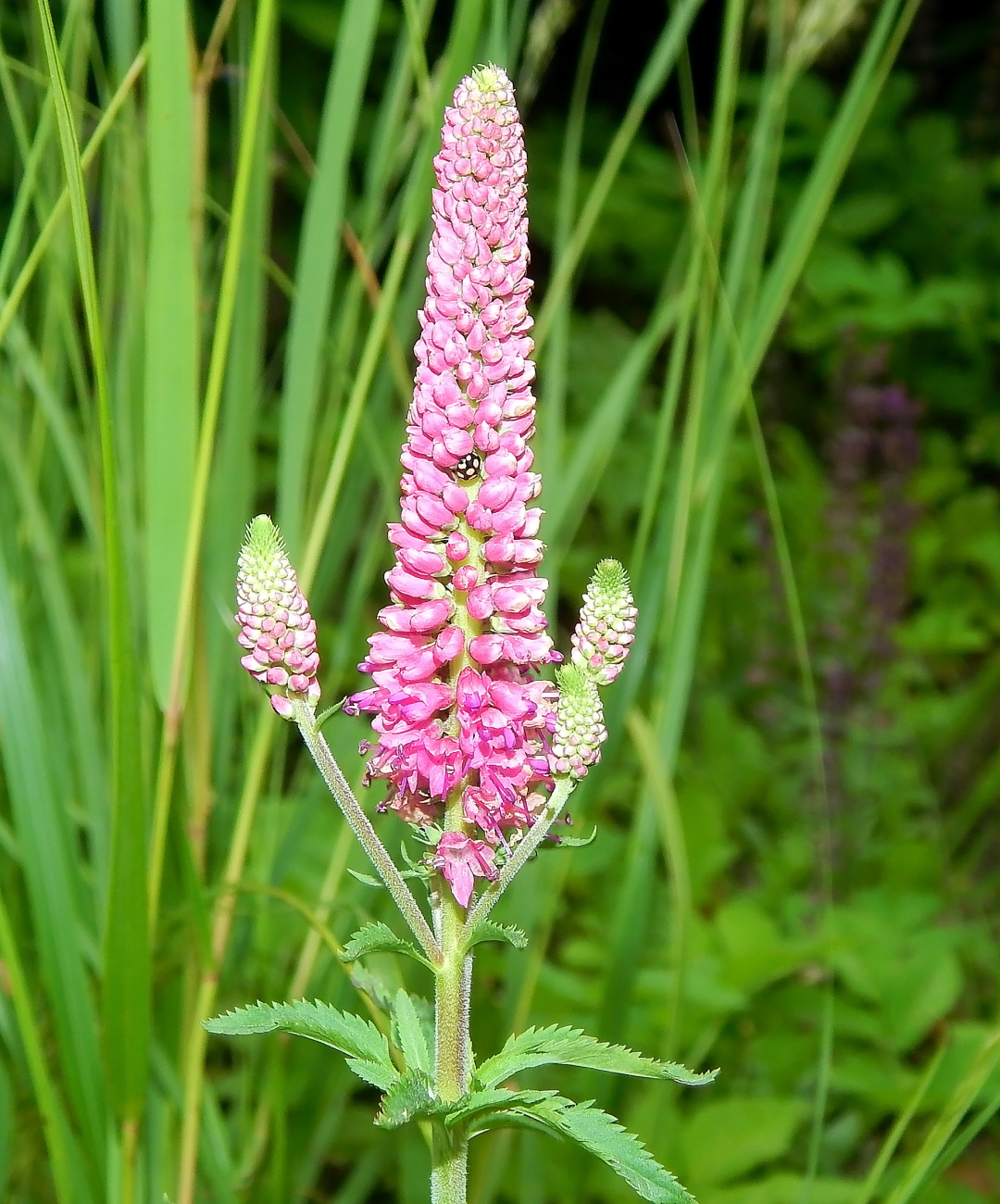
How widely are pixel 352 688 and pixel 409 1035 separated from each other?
1.99 meters

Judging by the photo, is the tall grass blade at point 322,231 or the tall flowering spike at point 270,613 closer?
the tall flowering spike at point 270,613

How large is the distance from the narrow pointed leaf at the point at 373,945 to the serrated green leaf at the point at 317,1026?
0.07 meters

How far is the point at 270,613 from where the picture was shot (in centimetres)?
98

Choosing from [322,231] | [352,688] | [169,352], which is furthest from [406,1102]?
[352,688]

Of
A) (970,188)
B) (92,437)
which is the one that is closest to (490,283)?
(92,437)

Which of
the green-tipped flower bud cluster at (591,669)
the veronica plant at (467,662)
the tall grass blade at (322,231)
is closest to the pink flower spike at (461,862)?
the veronica plant at (467,662)

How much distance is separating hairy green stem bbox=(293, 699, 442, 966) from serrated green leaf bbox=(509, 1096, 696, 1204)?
0.17 m

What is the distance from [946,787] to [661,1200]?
3.40 meters

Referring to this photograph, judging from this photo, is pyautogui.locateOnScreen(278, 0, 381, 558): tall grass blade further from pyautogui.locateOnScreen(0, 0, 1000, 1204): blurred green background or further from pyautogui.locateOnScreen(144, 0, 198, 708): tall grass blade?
pyautogui.locateOnScreen(144, 0, 198, 708): tall grass blade

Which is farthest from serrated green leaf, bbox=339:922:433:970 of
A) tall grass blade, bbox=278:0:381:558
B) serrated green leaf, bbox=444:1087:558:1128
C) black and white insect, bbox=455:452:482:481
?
tall grass blade, bbox=278:0:381:558

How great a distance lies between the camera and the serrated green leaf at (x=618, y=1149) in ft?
3.29

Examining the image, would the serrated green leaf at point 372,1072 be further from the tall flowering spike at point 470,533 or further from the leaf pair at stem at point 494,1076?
the tall flowering spike at point 470,533

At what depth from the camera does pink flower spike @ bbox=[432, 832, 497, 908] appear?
105 cm

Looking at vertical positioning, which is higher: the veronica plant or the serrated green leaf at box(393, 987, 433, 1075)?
the veronica plant
